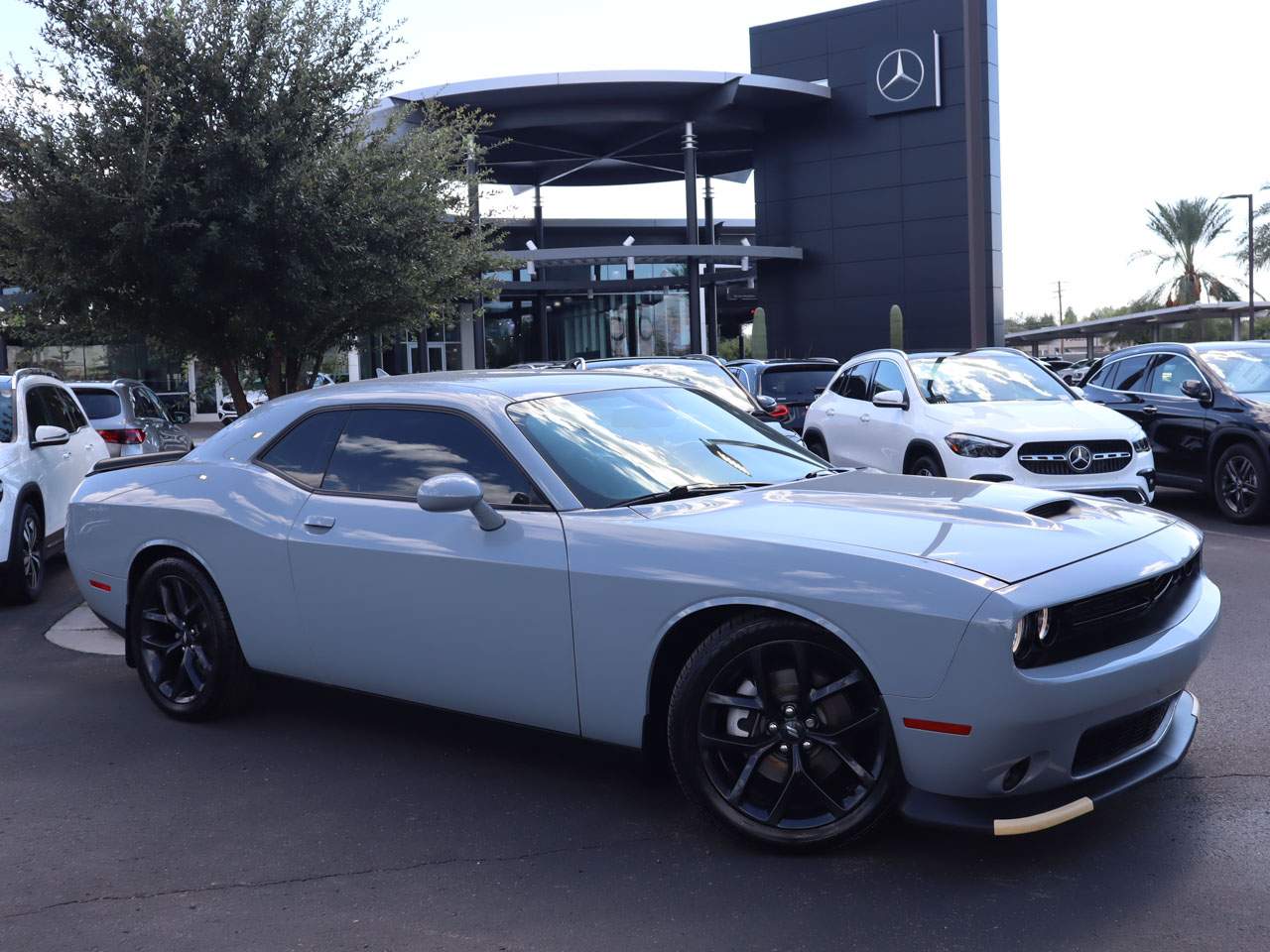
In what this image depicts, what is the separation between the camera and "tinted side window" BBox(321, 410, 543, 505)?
454 centimetres

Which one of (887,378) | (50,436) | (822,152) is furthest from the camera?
(822,152)

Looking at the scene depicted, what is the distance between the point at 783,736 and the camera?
12.3 feet

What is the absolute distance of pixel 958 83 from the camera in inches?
1588

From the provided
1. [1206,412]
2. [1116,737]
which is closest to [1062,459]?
[1206,412]

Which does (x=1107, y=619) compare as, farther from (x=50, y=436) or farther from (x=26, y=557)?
(x=50, y=436)

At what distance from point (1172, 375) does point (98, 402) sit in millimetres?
11621

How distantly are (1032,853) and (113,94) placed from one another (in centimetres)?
1079

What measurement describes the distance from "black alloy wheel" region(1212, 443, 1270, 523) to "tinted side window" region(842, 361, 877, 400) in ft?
10.6

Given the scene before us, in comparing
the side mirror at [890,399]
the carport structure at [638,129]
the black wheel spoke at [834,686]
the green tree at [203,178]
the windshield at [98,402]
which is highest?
the carport structure at [638,129]

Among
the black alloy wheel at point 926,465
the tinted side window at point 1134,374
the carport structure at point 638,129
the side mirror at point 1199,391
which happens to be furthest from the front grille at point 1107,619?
the carport structure at point 638,129

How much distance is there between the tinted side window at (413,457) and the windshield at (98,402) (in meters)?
10.4

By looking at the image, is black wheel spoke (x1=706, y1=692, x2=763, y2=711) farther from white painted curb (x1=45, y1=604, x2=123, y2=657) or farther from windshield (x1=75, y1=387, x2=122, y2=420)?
windshield (x1=75, y1=387, x2=122, y2=420)

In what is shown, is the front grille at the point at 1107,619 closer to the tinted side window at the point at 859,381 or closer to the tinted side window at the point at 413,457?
the tinted side window at the point at 413,457

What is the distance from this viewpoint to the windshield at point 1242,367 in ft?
37.5
